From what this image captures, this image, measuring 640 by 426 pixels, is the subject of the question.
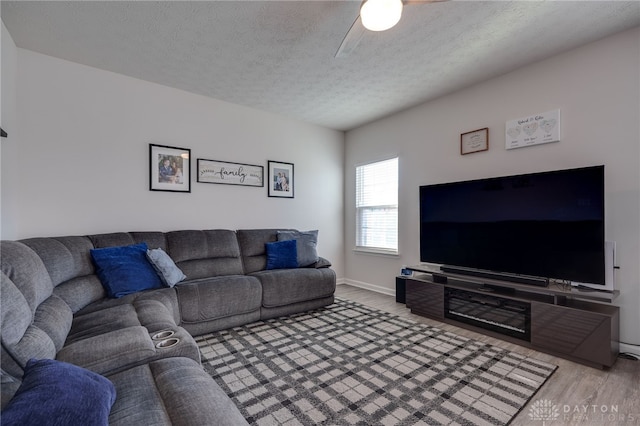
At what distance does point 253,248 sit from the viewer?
12.0ft

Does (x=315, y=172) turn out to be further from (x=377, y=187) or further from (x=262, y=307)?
(x=262, y=307)

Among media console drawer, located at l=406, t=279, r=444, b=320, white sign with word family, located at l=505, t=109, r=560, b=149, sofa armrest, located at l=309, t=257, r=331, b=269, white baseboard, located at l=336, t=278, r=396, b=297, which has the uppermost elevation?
white sign with word family, located at l=505, t=109, r=560, b=149

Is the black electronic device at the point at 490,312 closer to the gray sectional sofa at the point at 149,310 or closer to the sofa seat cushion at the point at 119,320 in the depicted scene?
the gray sectional sofa at the point at 149,310

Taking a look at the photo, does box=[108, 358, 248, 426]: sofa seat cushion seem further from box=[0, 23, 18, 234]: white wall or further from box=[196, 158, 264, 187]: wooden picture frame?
box=[196, 158, 264, 187]: wooden picture frame

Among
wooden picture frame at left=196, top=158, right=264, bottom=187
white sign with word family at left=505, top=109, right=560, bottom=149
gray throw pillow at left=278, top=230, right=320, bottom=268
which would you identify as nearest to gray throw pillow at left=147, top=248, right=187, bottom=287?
wooden picture frame at left=196, top=158, right=264, bottom=187

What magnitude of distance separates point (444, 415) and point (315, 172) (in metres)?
3.65

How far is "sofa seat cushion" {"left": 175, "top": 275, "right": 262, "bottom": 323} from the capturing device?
2619 millimetres

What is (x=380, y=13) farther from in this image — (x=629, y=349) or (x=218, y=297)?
(x=629, y=349)

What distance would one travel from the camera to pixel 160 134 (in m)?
3.36

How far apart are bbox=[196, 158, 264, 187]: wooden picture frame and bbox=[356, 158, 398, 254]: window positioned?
1.66 metres

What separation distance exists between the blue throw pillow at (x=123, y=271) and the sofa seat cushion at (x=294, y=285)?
40.1 inches

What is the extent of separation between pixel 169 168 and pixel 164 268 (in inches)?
51.1

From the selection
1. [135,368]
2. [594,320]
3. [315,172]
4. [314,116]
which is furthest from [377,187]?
[135,368]

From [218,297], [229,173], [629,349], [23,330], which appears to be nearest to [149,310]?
[218,297]
